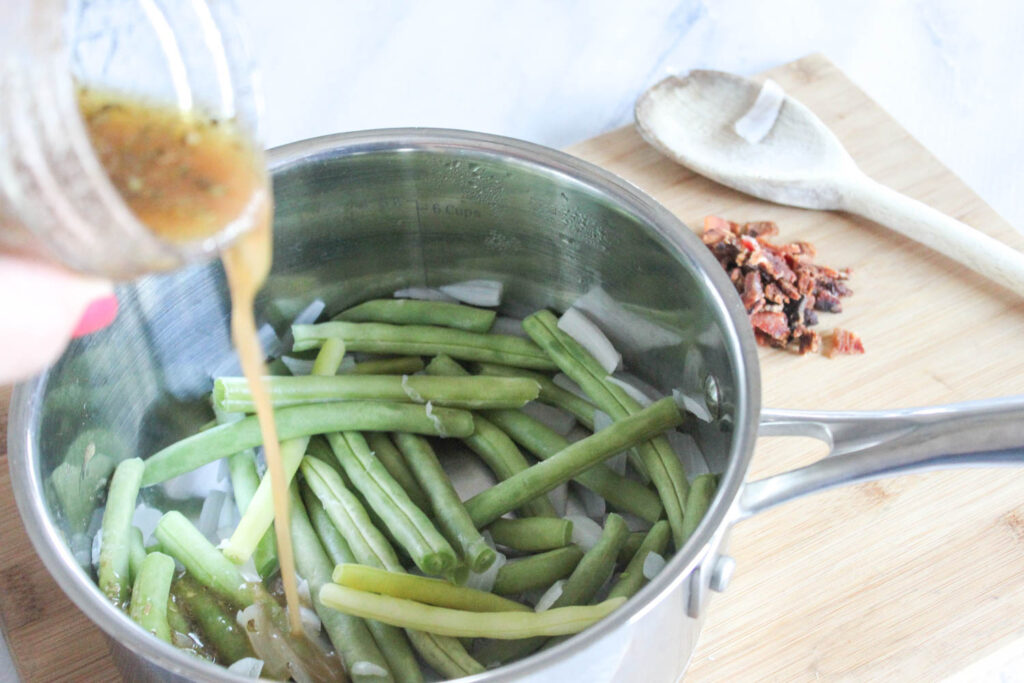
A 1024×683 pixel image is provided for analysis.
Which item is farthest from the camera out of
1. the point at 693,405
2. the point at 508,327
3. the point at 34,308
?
the point at 508,327

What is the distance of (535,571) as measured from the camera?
1657 mm

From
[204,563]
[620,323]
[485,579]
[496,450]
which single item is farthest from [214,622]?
[620,323]

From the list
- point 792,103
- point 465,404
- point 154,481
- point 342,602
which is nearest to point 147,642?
point 342,602

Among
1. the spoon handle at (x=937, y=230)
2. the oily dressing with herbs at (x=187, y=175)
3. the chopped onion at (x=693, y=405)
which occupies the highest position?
the oily dressing with herbs at (x=187, y=175)

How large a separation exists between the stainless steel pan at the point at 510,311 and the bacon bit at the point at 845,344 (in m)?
0.33

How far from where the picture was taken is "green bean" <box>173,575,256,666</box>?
157cm

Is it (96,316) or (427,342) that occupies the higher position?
(96,316)

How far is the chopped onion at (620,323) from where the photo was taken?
1889mm

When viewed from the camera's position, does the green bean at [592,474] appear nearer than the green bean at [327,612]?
No

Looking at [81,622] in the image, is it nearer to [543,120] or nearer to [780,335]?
[780,335]

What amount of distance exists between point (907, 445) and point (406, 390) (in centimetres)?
82

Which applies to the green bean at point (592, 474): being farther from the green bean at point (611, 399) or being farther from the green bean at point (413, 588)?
the green bean at point (413, 588)

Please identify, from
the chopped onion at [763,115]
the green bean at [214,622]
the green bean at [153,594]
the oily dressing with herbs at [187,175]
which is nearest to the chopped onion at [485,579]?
the green bean at [214,622]

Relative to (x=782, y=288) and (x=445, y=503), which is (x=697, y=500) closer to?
(x=445, y=503)
